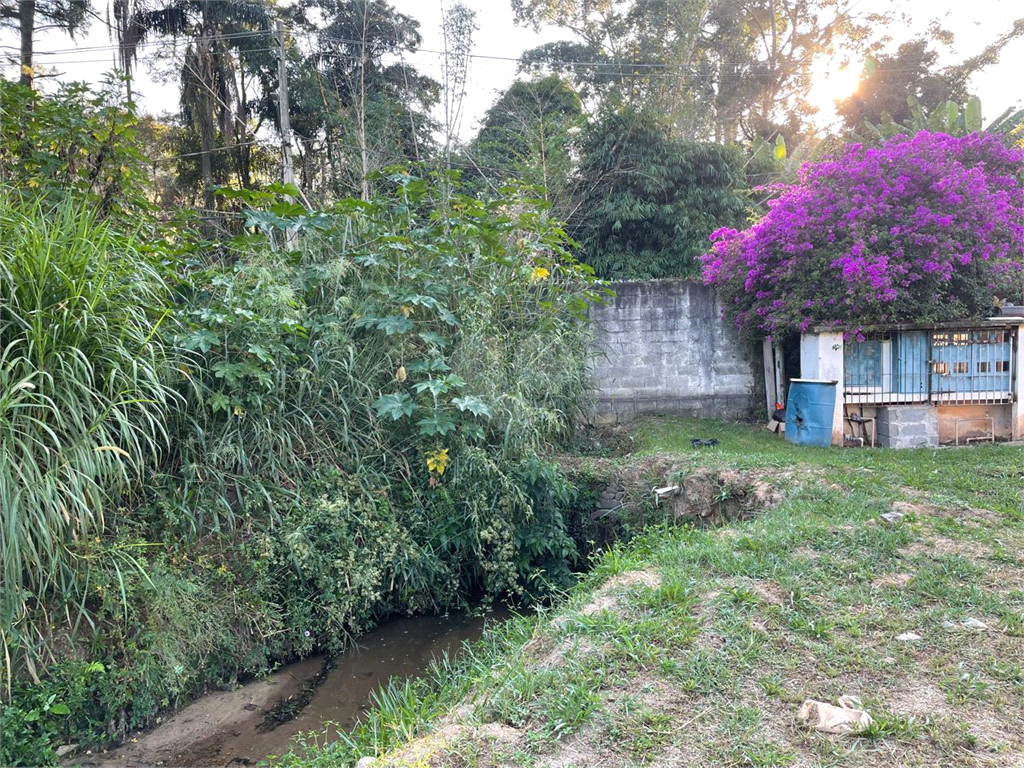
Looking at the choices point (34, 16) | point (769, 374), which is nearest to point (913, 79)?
point (769, 374)

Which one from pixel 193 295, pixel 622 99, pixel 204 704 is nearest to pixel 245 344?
pixel 193 295

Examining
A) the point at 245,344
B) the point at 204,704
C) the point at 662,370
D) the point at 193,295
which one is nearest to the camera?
the point at 204,704

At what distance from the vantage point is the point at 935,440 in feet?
20.2

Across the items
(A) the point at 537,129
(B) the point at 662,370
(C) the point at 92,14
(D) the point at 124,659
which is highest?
(C) the point at 92,14

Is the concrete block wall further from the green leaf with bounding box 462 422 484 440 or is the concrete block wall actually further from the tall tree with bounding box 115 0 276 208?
the tall tree with bounding box 115 0 276 208

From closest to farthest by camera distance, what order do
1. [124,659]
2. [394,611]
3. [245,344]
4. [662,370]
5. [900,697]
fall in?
[900,697], [124,659], [245,344], [394,611], [662,370]

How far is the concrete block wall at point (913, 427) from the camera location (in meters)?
6.16

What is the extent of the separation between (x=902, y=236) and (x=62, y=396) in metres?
7.17

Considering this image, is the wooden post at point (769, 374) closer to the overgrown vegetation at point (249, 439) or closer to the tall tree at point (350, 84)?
the overgrown vegetation at point (249, 439)

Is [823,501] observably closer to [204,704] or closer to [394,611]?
[394,611]

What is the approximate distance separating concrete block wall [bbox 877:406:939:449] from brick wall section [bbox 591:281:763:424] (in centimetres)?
192

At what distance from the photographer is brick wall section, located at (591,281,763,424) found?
7965 mm

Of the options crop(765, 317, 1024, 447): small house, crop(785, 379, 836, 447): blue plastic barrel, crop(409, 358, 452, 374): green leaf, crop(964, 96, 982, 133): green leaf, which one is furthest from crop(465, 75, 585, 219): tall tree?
crop(964, 96, 982, 133): green leaf

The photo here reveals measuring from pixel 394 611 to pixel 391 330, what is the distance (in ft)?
6.42
